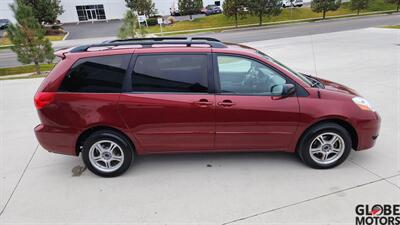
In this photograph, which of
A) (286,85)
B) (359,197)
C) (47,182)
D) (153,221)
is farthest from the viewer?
(47,182)

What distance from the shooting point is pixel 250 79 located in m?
3.51

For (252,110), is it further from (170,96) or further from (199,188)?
(199,188)

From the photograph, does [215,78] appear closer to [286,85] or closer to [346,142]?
[286,85]

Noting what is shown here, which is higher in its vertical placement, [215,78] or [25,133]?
[215,78]

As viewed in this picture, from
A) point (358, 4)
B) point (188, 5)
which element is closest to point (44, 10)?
point (188, 5)

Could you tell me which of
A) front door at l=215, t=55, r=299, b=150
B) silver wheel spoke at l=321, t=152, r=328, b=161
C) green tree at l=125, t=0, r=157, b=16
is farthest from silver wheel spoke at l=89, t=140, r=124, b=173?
green tree at l=125, t=0, r=157, b=16

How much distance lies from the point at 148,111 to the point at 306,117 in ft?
6.33

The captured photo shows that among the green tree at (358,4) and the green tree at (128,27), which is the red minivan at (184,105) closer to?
the green tree at (128,27)

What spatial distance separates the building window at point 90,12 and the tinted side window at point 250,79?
172 feet

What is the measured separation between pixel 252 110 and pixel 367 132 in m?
1.50

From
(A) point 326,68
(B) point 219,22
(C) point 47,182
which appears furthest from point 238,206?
(B) point 219,22

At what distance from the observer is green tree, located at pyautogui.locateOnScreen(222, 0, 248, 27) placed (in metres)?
32.4

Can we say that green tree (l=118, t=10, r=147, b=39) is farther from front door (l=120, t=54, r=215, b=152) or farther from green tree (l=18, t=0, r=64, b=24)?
green tree (l=18, t=0, r=64, b=24)

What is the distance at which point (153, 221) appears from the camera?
279 cm
